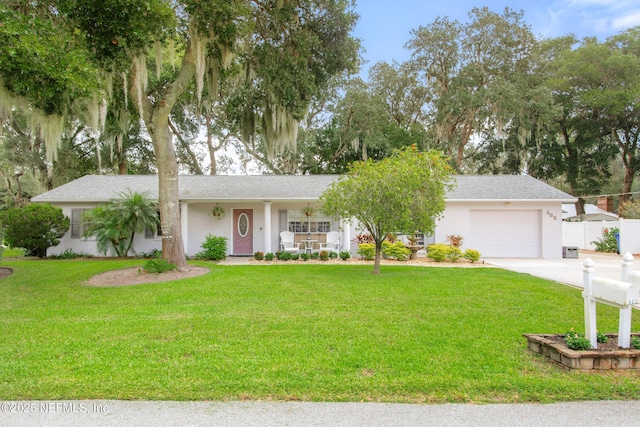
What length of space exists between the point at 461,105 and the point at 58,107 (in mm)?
18880

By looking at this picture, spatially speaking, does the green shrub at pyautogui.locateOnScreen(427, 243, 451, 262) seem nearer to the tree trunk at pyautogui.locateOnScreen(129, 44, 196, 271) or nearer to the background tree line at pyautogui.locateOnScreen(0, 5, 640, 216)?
the tree trunk at pyautogui.locateOnScreen(129, 44, 196, 271)

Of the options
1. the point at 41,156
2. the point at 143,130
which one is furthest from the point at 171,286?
the point at 41,156

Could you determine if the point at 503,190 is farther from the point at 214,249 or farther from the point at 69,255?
the point at 69,255

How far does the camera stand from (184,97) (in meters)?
15.8

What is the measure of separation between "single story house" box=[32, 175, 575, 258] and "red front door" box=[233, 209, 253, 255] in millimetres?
18

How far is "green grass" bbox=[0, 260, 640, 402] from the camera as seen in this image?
3.07m

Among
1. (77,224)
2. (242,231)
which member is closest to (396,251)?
(242,231)

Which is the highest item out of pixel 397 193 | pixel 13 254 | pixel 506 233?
pixel 397 193

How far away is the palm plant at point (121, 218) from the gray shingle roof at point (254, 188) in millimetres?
1253

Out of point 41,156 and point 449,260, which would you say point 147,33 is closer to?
point 449,260

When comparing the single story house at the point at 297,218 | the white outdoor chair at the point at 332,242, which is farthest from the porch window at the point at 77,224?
the white outdoor chair at the point at 332,242

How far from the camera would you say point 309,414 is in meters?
2.73

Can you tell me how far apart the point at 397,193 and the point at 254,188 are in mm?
7566

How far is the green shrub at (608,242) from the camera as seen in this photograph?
51.9ft
